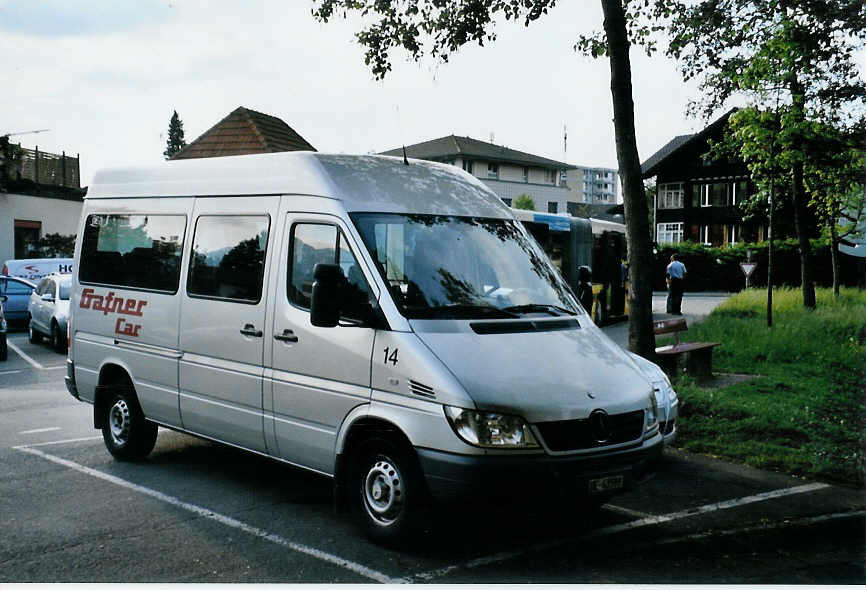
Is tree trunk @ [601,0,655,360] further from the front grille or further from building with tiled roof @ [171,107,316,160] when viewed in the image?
building with tiled roof @ [171,107,316,160]

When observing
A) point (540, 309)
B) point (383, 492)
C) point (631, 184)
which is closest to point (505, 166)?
point (631, 184)

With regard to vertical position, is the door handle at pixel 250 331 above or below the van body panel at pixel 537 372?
above

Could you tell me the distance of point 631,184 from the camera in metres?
9.61

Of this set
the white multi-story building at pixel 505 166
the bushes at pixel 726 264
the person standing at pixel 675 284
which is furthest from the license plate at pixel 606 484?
the white multi-story building at pixel 505 166

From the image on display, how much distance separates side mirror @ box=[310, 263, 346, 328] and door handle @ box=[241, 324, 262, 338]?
3.16 ft

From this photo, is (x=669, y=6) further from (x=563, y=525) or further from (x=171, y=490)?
(x=171, y=490)

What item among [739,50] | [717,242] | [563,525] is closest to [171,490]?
[563,525]

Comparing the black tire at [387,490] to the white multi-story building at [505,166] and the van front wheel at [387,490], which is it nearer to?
the van front wheel at [387,490]

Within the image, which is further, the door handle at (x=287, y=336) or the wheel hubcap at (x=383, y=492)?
the door handle at (x=287, y=336)

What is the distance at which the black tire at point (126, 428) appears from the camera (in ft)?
25.6

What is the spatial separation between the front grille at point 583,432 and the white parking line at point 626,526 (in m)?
0.76

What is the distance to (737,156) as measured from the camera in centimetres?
2183

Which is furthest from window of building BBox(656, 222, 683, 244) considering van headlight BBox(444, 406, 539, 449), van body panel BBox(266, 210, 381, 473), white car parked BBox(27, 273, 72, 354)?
van headlight BBox(444, 406, 539, 449)

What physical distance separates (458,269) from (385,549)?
1.82 m
